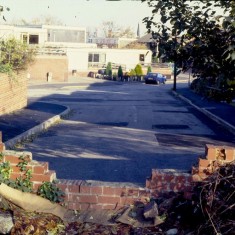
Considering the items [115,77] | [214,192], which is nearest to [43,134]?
[214,192]

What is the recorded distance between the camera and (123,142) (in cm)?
1492

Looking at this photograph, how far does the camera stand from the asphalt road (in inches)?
427

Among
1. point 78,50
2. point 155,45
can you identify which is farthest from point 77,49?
point 155,45

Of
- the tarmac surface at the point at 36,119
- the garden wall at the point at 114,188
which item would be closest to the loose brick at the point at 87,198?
the garden wall at the point at 114,188

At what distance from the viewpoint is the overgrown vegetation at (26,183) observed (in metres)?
5.57

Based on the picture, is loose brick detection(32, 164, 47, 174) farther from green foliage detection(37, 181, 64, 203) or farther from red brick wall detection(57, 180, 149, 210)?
red brick wall detection(57, 180, 149, 210)

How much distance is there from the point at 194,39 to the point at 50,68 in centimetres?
4743

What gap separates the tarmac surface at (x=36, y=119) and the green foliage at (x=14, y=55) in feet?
6.95

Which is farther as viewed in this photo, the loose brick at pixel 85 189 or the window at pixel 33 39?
the window at pixel 33 39

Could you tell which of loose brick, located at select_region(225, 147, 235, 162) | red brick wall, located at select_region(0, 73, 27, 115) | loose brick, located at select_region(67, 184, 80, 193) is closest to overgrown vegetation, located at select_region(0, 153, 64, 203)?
loose brick, located at select_region(67, 184, 80, 193)

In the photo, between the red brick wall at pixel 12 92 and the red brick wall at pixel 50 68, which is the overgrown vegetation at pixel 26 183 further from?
the red brick wall at pixel 50 68

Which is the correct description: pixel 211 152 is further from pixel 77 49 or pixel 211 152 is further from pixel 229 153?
pixel 77 49

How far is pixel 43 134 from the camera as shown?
16.0 m

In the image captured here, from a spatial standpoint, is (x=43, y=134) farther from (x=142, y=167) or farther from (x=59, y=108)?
(x=59, y=108)
